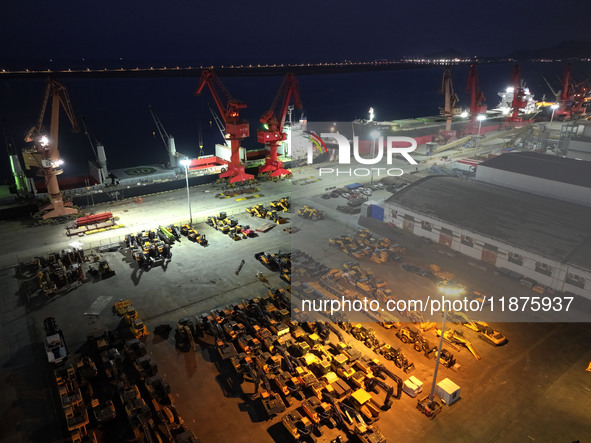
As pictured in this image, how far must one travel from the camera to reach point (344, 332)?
80.8 feet

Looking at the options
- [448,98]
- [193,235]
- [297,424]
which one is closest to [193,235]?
[193,235]

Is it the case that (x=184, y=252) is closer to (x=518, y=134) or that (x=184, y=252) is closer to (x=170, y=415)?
(x=170, y=415)

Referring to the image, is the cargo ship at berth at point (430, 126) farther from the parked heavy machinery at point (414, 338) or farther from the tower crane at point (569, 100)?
the parked heavy machinery at point (414, 338)

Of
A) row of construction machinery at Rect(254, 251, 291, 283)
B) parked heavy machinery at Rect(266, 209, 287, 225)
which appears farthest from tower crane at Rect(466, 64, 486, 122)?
row of construction machinery at Rect(254, 251, 291, 283)

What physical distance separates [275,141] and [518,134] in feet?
164

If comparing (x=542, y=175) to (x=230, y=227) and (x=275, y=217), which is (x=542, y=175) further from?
(x=230, y=227)

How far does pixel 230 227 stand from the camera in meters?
39.6

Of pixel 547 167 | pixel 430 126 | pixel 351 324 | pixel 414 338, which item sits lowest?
pixel 414 338

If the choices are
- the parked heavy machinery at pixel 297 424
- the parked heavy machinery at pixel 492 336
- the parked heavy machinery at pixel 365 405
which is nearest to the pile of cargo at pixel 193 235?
the parked heavy machinery at pixel 297 424

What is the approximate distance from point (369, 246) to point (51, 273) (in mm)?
26134

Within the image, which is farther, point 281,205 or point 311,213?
point 281,205

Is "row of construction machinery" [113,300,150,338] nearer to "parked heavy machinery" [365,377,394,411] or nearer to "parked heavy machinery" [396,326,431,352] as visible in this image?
"parked heavy machinery" [365,377,394,411]

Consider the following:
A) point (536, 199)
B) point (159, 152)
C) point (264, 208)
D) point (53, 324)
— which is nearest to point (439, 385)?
point (53, 324)

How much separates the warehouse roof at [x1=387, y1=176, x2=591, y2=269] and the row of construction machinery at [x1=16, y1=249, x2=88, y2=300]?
96.3 ft
